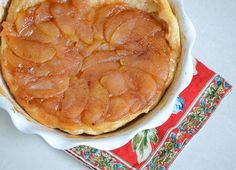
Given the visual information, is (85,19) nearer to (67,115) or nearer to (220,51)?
(67,115)

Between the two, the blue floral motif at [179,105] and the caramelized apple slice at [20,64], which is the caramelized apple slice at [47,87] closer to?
the caramelized apple slice at [20,64]

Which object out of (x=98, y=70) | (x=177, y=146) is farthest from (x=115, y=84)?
(x=177, y=146)

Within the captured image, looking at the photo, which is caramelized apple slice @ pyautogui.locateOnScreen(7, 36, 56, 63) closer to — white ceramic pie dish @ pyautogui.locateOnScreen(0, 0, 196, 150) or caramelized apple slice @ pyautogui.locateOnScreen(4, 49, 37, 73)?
caramelized apple slice @ pyautogui.locateOnScreen(4, 49, 37, 73)

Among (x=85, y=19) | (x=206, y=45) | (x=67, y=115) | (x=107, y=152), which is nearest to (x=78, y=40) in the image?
(x=85, y=19)

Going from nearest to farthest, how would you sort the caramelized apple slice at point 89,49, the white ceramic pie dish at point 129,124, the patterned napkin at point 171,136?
the white ceramic pie dish at point 129,124 → the caramelized apple slice at point 89,49 → the patterned napkin at point 171,136

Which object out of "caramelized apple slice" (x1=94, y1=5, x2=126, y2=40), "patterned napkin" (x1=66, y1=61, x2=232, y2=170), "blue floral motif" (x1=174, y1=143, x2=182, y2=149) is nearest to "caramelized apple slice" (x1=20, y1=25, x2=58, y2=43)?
"caramelized apple slice" (x1=94, y1=5, x2=126, y2=40)

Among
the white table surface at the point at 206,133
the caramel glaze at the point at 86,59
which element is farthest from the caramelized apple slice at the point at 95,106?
the white table surface at the point at 206,133
